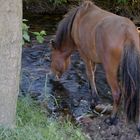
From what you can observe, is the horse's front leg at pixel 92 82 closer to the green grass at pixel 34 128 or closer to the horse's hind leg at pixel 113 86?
the horse's hind leg at pixel 113 86

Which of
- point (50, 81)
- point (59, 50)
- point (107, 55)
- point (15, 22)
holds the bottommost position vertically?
point (50, 81)

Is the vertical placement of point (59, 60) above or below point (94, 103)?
above

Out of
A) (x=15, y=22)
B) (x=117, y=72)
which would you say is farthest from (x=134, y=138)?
(x=15, y=22)

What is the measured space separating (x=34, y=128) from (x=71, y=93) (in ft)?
8.10

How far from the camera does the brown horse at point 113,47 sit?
4.93 meters

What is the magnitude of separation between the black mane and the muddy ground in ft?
2.06

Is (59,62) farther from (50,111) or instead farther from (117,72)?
(117,72)

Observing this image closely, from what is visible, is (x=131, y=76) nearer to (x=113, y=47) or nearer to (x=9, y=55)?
(x=113, y=47)

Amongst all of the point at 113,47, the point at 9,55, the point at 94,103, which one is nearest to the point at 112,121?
the point at 94,103

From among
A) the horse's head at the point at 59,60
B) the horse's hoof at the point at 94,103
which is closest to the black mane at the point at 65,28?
the horse's head at the point at 59,60

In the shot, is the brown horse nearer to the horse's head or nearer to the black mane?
the black mane

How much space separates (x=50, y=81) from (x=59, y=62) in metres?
0.40

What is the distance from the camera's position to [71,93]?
6484 millimetres

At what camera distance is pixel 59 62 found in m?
6.73
